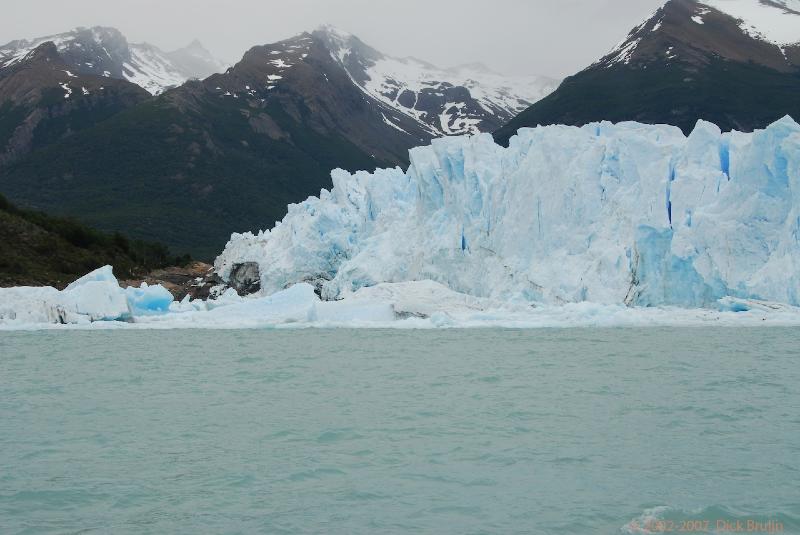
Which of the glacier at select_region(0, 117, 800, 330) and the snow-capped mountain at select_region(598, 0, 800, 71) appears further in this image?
the snow-capped mountain at select_region(598, 0, 800, 71)

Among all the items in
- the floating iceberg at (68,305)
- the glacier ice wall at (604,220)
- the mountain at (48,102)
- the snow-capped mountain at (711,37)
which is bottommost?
the floating iceberg at (68,305)

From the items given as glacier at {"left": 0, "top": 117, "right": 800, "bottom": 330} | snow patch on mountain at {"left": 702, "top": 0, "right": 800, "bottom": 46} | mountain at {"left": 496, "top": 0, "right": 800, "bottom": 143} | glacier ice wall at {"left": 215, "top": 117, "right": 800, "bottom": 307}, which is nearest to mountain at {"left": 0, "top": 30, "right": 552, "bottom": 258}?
mountain at {"left": 496, "top": 0, "right": 800, "bottom": 143}

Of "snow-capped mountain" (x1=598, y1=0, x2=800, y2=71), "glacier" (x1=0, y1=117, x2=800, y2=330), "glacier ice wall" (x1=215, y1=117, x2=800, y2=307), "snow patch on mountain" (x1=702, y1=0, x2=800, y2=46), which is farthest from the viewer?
"snow patch on mountain" (x1=702, y1=0, x2=800, y2=46)

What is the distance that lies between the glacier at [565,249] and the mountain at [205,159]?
41.0 m

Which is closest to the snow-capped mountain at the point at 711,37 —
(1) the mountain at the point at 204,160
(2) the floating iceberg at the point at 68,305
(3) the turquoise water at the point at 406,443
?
(1) the mountain at the point at 204,160

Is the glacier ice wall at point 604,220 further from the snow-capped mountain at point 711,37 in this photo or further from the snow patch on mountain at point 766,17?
the snow patch on mountain at point 766,17

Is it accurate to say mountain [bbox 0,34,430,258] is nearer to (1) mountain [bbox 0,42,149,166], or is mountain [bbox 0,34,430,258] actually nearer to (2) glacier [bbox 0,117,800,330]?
(1) mountain [bbox 0,42,149,166]

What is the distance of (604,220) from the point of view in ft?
75.3

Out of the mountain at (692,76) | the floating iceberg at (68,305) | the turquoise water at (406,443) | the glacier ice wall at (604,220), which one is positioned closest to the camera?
the turquoise water at (406,443)

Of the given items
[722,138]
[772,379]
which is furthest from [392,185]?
[772,379]

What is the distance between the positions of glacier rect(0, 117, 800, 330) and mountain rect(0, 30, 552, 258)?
41031 mm

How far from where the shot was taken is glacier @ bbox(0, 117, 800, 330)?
67.3 ft

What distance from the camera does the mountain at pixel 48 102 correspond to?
102 meters

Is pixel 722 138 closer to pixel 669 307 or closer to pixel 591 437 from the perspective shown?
pixel 669 307
